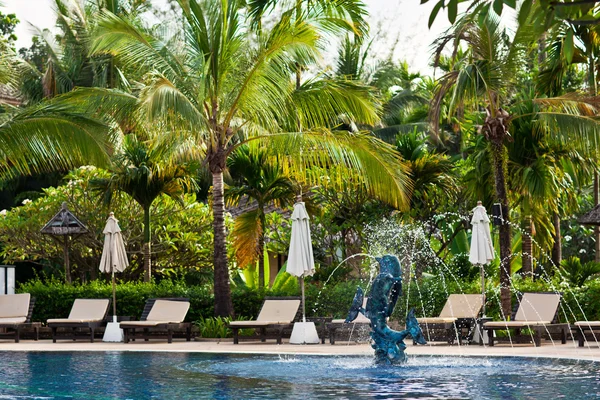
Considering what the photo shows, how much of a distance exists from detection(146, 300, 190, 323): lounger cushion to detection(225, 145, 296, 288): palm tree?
13.4ft

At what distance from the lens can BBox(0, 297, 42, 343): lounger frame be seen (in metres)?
18.3

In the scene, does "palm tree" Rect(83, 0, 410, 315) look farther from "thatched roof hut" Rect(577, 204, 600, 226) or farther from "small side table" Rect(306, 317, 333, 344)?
"thatched roof hut" Rect(577, 204, 600, 226)

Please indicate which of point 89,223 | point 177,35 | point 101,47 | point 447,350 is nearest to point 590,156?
point 447,350

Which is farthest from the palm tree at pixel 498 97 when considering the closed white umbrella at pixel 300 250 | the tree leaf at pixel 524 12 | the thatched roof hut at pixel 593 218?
the tree leaf at pixel 524 12

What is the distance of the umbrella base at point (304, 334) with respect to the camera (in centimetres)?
1714

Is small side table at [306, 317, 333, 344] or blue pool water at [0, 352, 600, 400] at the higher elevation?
small side table at [306, 317, 333, 344]

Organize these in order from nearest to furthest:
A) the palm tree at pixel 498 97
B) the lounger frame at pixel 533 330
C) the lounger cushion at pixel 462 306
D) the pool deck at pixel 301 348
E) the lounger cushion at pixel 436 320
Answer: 1. the pool deck at pixel 301 348
2. the lounger frame at pixel 533 330
3. the lounger cushion at pixel 436 320
4. the lounger cushion at pixel 462 306
5. the palm tree at pixel 498 97

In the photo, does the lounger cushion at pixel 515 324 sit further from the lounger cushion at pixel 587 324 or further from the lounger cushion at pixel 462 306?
the lounger cushion at pixel 462 306

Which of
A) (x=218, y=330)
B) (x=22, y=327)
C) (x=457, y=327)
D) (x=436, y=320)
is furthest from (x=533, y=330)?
(x=22, y=327)

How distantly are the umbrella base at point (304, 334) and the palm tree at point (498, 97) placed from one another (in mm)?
3596

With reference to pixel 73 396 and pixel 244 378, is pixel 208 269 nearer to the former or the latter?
pixel 244 378

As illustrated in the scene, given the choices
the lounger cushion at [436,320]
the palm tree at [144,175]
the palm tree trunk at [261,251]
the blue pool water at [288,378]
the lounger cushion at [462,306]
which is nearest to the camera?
the blue pool water at [288,378]

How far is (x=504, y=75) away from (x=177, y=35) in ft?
22.8

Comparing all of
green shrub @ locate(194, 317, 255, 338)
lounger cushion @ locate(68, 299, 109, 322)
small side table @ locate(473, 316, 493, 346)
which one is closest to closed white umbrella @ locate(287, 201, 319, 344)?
green shrub @ locate(194, 317, 255, 338)
